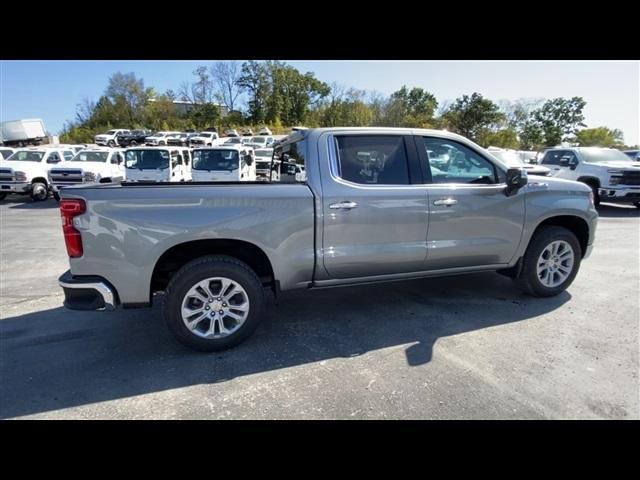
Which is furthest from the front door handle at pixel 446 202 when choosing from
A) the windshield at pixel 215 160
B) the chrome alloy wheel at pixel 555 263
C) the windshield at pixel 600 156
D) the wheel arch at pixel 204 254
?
the windshield at pixel 600 156

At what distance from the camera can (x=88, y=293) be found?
2.89 m

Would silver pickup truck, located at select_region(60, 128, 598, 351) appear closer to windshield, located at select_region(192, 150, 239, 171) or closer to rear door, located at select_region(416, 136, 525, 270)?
rear door, located at select_region(416, 136, 525, 270)

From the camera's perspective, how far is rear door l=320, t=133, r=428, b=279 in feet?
10.8

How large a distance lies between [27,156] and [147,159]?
20.3ft

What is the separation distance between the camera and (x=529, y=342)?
332 cm

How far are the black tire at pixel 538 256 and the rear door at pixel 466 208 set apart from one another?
11.7 inches

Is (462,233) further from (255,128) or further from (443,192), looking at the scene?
(255,128)

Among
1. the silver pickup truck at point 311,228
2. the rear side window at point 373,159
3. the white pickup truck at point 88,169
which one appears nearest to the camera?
the silver pickup truck at point 311,228

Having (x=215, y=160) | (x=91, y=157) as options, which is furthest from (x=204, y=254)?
(x=91, y=157)

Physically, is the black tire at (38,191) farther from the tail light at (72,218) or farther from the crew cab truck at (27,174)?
the tail light at (72,218)

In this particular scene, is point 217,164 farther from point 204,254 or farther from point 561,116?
point 561,116

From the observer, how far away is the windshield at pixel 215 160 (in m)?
12.7

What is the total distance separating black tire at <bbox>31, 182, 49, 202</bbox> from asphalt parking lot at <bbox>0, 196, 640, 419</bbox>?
11.4 meters
